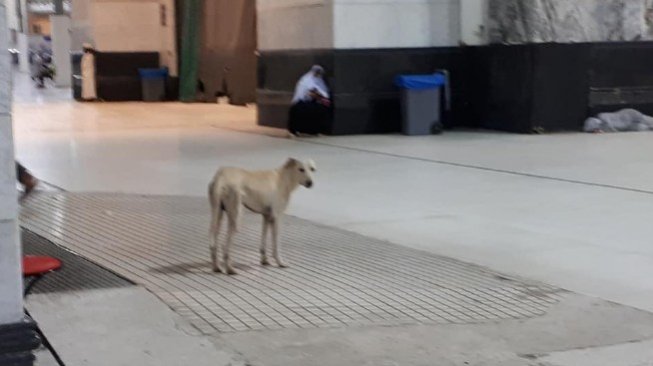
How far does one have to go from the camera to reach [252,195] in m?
6.98

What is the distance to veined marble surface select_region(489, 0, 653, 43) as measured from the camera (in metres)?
18.6

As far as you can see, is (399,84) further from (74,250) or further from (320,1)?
(74,250)

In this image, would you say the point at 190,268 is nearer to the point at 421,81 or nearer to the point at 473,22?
the point at 421,81

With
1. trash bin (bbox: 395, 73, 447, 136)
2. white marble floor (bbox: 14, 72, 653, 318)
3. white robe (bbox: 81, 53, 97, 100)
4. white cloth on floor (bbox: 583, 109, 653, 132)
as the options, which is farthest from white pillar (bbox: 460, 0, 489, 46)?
white robe (bbox: 81, 53, 97, 100)

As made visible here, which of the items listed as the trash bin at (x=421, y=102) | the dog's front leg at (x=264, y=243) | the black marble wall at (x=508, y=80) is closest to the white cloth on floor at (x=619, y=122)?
the black marble wall at (x=508, y=80)

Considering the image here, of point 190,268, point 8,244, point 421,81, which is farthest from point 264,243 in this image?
point 421,81

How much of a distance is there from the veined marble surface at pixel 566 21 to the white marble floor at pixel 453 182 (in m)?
2.10

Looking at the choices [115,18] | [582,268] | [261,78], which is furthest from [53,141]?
[115,18]

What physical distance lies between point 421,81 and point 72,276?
40.4 ft

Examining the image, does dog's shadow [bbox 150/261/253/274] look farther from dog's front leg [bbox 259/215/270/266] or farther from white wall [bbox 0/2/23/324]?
white wall [bbox 0/2/23/324]

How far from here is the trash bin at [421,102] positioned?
60.3 ft

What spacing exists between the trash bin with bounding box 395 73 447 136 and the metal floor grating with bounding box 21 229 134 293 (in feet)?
37.0

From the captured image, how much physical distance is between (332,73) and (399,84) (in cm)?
127

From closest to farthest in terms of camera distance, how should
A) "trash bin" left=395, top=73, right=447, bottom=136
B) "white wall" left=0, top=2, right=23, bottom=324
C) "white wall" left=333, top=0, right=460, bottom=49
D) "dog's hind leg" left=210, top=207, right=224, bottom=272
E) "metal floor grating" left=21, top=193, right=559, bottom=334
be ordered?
"white wall" left=0, top=2, right=23, bottom=324
"metal floor grating" left=21, top=193, right=559, bottom=334
"dog's hind leg" left=210, top=207, right=224, bottom=272
"trash bin" left=395, top=73, right=447, bottom=136
"white wall" left=333, top=0, right=460, bottom=49
